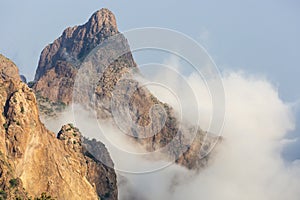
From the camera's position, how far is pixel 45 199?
550ft

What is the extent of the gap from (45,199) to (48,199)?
2322 mm

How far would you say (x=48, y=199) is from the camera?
557 ft

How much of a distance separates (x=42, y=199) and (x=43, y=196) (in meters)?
1.50

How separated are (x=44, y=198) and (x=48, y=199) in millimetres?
1432

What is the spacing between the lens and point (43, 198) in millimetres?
168000

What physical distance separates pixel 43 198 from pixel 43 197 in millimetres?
436

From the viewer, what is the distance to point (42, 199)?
547 ft

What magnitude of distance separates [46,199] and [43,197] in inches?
42.2

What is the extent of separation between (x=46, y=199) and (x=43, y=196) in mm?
1184

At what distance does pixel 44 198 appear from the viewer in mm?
168750

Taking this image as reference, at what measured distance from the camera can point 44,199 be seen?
167500 mm

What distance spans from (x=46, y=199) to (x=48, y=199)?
1791 mm

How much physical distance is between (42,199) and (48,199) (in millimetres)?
3130
